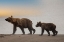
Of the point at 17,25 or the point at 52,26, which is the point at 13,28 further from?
the point at 52,26

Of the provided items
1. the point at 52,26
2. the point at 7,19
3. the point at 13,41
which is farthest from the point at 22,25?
the point at 13,41

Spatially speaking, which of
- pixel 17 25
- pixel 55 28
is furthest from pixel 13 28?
pixel 55 28

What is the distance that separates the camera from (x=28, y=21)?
23.3 feet

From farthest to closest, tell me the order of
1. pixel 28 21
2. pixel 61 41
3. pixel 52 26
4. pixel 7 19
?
pixel 28 21 → pixel 7 19 → pixel 52 26 → pixel 61 41

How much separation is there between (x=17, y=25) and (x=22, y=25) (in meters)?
0.23

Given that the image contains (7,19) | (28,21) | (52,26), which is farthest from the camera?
(28,21)

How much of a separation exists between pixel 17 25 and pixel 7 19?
0.45 m

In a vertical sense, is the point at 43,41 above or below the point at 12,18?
below

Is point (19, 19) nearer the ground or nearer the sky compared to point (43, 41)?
nearer the sky

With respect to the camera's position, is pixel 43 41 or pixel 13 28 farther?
pixel 13 28

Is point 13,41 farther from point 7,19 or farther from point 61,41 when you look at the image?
point 7,19

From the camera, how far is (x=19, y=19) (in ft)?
22.6

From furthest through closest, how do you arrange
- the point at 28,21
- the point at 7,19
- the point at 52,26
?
1. the point at 28,21
2. the point at 7,19
3. the point at 52,26

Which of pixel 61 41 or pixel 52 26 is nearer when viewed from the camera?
pixel 61 41
